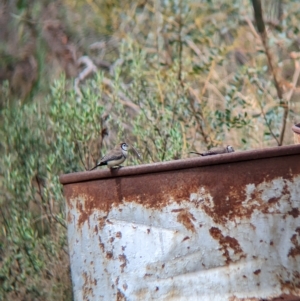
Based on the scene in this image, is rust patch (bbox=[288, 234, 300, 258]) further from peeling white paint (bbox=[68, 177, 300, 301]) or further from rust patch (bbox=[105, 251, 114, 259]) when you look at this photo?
rust patch (bbox=[105, 251, 114, 259])

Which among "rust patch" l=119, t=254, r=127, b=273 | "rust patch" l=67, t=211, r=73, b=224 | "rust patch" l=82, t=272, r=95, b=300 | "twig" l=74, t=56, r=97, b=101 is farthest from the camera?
"twig" l=74, t=56, r=97, b=101

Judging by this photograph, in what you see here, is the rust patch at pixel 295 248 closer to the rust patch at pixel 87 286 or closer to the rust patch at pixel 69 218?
the rust patch at pixel 87 286

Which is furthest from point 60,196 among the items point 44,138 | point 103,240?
point 103,240

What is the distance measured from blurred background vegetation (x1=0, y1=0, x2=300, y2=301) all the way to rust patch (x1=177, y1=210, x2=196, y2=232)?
2.71 m

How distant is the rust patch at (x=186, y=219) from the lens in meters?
3.47

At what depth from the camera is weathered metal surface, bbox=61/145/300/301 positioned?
339cm

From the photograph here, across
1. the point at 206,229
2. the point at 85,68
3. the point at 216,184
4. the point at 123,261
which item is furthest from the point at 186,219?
the point at 85,68

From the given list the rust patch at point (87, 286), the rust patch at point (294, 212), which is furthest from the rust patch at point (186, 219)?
the rust patch at point (87, 286)

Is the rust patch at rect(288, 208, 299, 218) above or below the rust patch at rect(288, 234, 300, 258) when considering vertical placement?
above

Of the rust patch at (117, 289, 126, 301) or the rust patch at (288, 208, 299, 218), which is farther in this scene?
the rust patch at (117, 289, 126, 301)

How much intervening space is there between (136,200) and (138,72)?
3487 millimetres

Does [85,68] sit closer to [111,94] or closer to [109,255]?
[111,94]

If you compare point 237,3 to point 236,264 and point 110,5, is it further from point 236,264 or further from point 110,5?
point 236,264

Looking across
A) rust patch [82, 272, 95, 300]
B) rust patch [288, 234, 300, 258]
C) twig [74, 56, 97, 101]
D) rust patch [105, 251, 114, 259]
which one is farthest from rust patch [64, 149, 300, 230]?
twig [74, 56, 97, 101]
